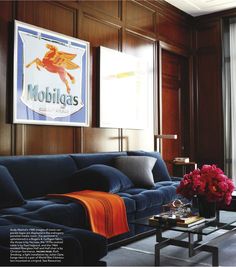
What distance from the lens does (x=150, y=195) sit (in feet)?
10.9

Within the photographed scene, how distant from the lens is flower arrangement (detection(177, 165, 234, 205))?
256cm

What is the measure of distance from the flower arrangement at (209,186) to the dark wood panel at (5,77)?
1631 mm

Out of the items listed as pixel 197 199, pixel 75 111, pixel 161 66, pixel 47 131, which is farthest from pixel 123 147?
pixel 197 199

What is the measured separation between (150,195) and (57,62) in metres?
1.65

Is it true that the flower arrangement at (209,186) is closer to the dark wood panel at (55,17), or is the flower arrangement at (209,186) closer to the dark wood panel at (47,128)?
the dark wood panel at (47,128)

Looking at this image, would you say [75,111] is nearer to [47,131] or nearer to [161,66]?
[47,131]

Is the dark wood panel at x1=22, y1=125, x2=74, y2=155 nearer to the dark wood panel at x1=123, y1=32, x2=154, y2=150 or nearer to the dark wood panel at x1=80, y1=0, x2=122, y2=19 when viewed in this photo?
the dark wood panel at x1=123, y1=32, x2=154, y2=150

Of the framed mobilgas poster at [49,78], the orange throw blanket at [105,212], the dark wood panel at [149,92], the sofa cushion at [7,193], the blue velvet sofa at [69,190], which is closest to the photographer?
the blue velvet sofa at [69,190]

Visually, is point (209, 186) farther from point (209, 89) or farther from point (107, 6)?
point (209, 89)

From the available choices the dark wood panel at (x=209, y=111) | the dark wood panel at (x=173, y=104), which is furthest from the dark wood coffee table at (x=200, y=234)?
the dark wood panel at (x=209, y=111)

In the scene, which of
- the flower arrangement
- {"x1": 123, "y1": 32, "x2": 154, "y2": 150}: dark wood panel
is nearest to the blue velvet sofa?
{"x1": 123, "y1": 32, "x2": 154, "y2": 150}: dark wood panel

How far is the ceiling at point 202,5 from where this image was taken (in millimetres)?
5324

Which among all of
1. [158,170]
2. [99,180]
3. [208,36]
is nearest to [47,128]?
[99,180]

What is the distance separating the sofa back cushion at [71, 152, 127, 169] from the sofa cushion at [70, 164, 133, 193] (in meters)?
0.24
